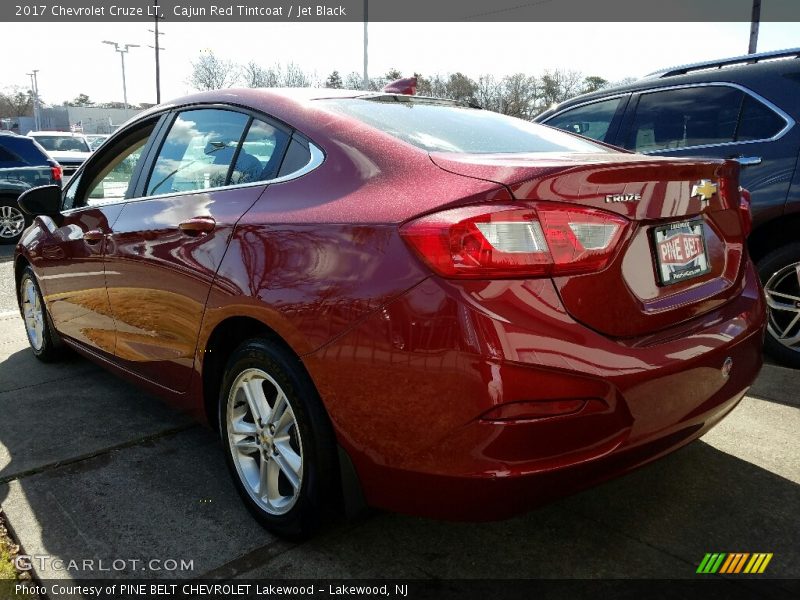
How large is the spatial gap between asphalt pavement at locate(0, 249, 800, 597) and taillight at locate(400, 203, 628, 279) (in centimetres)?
101

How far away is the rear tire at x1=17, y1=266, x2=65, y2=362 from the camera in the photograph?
427 centimetres

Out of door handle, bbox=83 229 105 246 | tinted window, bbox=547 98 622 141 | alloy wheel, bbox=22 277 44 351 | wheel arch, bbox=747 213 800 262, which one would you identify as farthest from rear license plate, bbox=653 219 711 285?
alloy wheel, bbox=22 277 44 351

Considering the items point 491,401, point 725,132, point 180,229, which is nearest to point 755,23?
point 725,132

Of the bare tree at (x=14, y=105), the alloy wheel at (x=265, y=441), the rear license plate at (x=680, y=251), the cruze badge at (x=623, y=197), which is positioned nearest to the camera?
the cruze badge at (x=623, y=197)

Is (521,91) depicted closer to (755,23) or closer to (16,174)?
(755,23)

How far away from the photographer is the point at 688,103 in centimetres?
454

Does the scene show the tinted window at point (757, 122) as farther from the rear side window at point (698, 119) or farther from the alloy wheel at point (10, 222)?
the alloy wheel at point (10, 222)

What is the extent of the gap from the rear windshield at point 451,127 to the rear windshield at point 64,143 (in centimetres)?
1839

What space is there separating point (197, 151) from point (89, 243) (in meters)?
0.92

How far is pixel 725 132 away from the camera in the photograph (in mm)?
4285

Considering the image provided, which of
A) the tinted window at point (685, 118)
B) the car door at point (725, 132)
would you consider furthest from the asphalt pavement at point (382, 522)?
the tinted window at point (685, 118)

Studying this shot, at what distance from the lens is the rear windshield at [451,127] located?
2.34 metres
